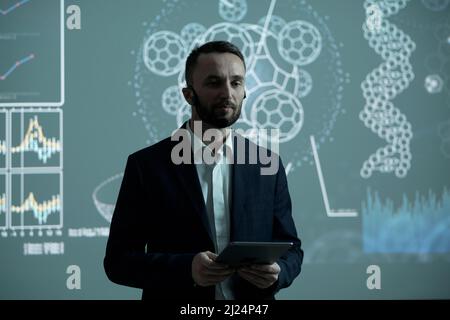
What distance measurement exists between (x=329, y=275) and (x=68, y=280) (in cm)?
145

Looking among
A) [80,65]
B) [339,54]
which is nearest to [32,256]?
[80,65]

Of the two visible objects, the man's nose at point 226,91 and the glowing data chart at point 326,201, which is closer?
the man's nose at point 226,91

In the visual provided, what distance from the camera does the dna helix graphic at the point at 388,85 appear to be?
10.4 feet

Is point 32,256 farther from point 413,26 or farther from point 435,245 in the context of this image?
point 413,26

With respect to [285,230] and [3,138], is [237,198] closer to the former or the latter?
[285,230]

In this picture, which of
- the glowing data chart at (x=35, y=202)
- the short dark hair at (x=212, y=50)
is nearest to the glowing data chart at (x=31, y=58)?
the glowing data chart at (x=35, y=202)

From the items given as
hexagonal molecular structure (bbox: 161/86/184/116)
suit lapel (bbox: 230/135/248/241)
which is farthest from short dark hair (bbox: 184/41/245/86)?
hexagonal molecular structure (bbox: 161/86/184/116)

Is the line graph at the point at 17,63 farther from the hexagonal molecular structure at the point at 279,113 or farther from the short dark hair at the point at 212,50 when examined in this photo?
the short dark hair at the point at 212,50

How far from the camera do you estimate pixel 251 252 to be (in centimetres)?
128

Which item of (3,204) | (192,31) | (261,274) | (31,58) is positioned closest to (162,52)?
(192,31)

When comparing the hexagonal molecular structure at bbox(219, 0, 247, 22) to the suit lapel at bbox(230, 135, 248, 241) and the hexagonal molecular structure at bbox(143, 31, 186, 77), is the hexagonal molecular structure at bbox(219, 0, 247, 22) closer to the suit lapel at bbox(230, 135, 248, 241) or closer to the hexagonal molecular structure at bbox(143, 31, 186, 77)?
the hexagonal molecular structure at bbox(143, 31, 186, 77)

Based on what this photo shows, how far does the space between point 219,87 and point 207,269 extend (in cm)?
49

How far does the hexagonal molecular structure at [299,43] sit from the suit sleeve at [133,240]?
6.14 ft

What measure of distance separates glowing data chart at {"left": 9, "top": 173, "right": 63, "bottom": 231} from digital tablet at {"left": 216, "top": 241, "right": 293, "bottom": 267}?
6.42 ft
